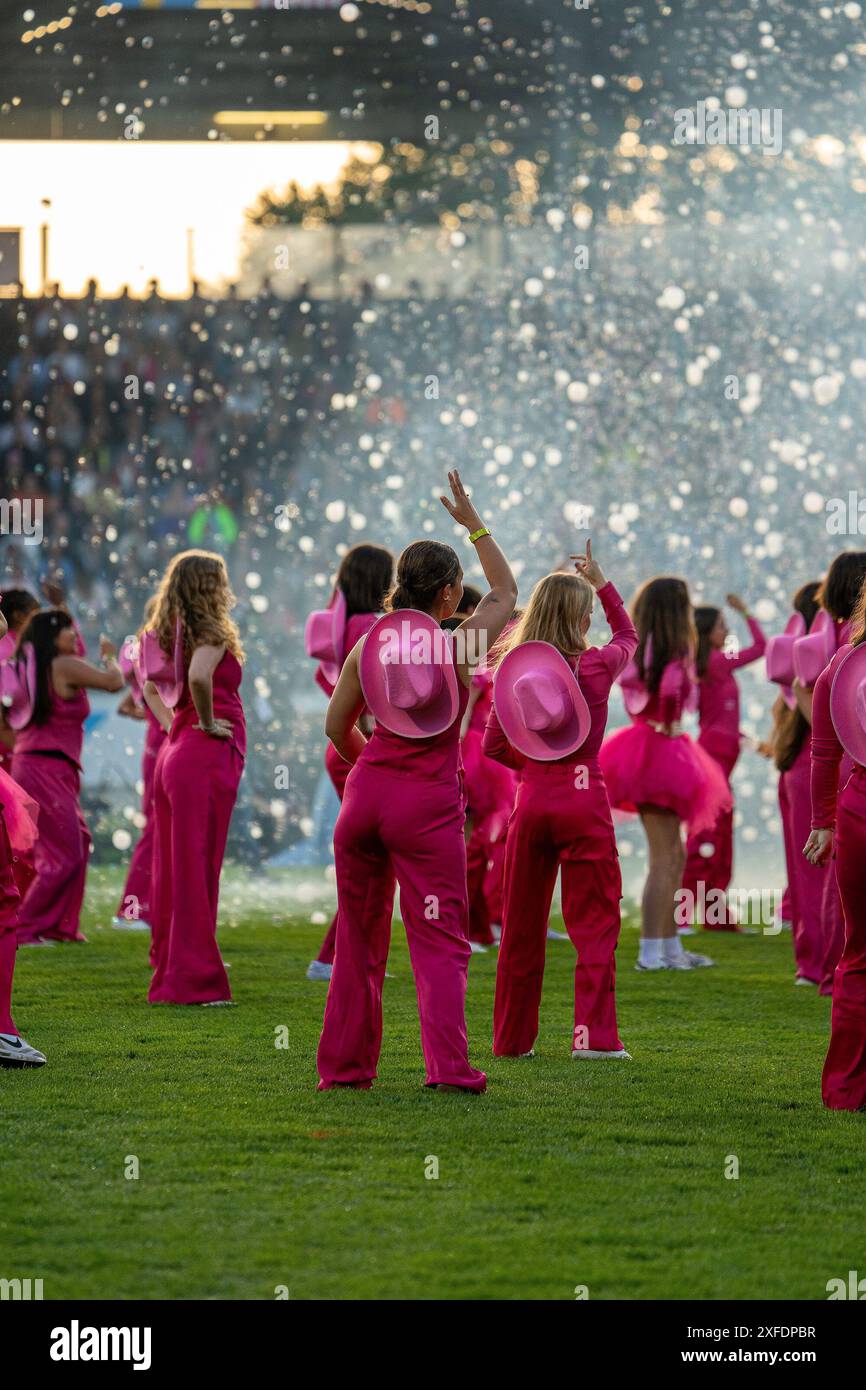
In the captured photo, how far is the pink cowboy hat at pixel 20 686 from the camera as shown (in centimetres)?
948

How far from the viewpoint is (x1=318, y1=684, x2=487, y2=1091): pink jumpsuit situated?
5316mm

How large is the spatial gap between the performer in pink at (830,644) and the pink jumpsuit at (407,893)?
4.84 ft

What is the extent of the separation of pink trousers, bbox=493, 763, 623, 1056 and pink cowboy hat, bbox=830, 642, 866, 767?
3.38 ft

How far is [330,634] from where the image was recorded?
7895mm

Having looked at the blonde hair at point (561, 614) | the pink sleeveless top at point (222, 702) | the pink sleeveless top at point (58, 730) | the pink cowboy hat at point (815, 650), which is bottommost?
the pink sleeveless top at point (58, 730)

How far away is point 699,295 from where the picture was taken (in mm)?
16766

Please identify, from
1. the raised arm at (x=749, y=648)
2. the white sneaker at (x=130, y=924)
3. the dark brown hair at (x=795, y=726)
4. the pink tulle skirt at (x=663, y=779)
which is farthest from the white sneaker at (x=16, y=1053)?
the raised arm at (x=749, y=648)

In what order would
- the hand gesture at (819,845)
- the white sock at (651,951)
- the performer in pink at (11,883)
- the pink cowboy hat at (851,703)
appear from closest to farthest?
the pink cowboy hat at (851,703) < the hand gesture at (819,845) < the performer in pink at (11,883) < the white sock at (651,951)

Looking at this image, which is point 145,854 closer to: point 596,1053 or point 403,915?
point 596,1053

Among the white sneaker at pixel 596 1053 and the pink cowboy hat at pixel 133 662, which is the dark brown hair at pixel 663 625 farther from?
the white sneaker at pixel 596 1053

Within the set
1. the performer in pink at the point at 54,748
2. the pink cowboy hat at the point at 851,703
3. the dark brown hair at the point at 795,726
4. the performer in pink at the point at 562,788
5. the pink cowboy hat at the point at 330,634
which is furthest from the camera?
the performer in pink at the point at 54,748

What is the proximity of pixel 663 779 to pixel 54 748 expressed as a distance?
125 inches

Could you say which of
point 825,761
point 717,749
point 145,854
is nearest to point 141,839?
point 145,854

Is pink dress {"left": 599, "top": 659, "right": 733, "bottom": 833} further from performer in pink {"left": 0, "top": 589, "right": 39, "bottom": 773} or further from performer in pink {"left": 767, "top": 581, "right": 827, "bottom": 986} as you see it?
performer in pink {"left": 0, "top": 589, "right": 39, "bottom": 773}
